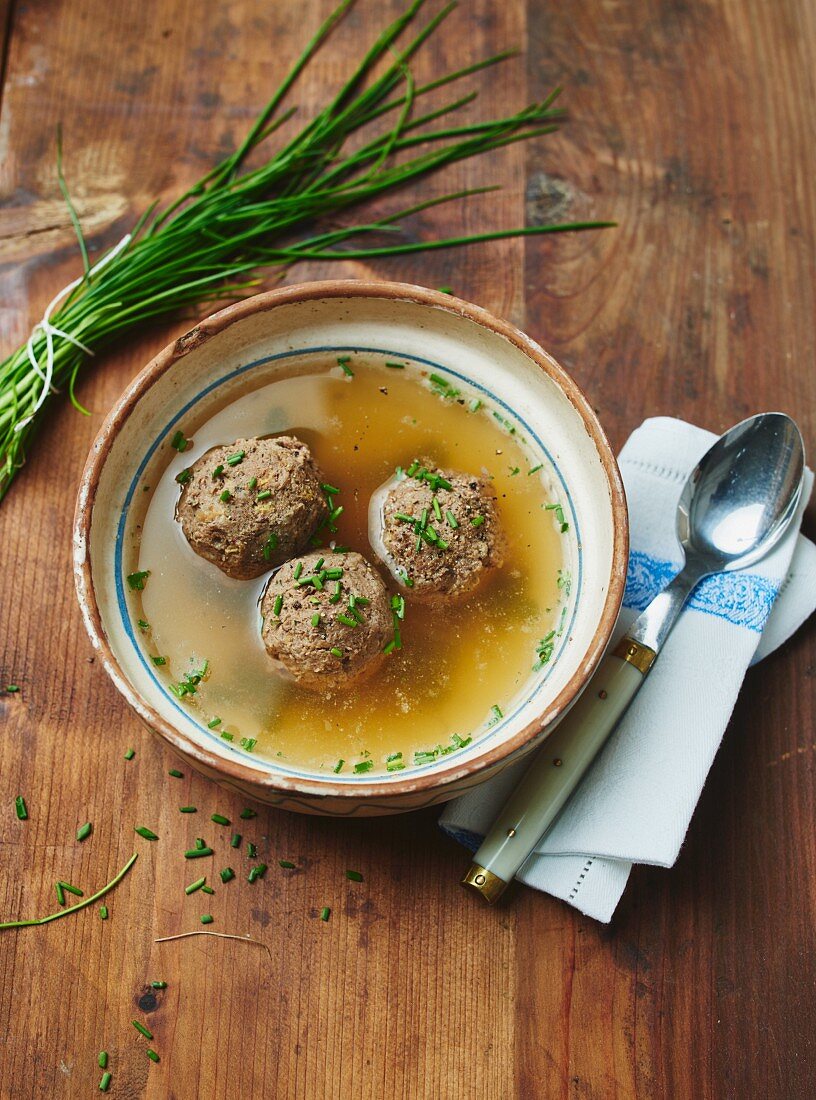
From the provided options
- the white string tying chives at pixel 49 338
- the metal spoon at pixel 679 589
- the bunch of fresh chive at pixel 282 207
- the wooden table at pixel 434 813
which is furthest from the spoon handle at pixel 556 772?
the white string tying chives at pixel 49 338

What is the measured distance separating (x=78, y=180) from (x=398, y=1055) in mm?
1991

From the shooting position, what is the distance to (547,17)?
7.87 feet

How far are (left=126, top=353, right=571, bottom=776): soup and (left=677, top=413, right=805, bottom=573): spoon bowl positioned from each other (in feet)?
1.06

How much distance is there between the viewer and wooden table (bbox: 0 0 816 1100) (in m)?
1.87

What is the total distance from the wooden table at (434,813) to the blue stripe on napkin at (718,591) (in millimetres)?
169

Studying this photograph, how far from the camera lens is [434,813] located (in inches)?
77.0

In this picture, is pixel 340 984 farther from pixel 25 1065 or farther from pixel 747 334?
pixel 747 334

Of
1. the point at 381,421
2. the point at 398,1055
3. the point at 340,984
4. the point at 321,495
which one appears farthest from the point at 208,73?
the point at 398,1055

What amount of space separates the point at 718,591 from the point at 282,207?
1.26 metres

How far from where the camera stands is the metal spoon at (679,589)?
73.2 inches

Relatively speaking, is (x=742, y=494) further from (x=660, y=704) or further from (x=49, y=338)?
(x=49, y=338)

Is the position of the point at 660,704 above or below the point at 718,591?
below

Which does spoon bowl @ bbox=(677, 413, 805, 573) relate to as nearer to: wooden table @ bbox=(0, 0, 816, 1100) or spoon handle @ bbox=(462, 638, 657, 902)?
wooden table @ bbox=(0, 0, 816, 1100)

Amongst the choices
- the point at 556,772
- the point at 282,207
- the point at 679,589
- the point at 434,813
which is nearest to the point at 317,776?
the point at 434,813
